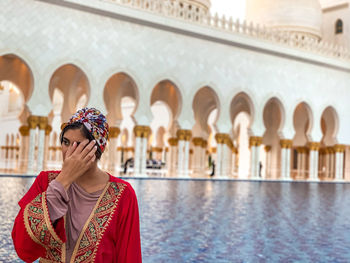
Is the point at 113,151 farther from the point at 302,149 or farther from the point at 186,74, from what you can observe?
the point at 302,149

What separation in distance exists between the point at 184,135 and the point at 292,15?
8.69 m

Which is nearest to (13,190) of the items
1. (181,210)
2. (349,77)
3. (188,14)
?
(181,210)

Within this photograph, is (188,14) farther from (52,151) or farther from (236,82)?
(52,151)

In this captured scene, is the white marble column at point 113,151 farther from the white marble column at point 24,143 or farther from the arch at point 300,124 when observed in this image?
the arch at point 300,124

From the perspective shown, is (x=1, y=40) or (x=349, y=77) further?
(x=349, y=77)

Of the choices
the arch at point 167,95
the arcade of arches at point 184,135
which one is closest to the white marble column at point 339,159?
the arcade of arches at point 184,135

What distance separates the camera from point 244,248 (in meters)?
4.01

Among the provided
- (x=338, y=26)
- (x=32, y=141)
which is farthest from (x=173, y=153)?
(x=338, y=26)

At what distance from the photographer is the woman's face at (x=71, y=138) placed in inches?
53.1

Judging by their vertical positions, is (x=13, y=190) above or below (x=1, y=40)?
below

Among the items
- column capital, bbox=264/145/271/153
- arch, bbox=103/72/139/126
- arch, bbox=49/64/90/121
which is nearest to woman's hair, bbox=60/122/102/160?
arch, bbox=49/64/90/121

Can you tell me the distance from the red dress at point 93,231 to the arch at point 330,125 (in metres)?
17.4

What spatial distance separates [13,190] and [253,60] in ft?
33.1

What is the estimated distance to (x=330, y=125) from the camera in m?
18.7
